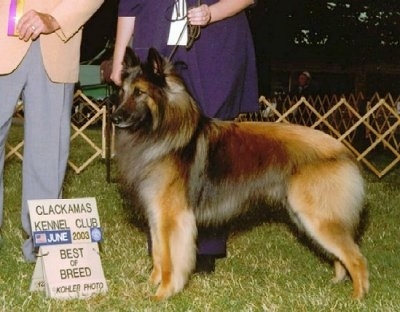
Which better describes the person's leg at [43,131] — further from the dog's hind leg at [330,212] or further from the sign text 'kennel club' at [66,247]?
the dog's hind leg at [330,212]

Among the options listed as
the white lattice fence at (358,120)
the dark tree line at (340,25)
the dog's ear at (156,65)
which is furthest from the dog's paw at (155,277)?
the dark tree line at (340,25)

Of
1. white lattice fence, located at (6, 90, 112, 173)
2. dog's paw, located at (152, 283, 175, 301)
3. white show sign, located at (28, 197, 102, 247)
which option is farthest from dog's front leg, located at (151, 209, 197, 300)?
white lattice fence, located at (6, 90, 112, 173)

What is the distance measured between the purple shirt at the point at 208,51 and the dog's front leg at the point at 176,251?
2.88ft

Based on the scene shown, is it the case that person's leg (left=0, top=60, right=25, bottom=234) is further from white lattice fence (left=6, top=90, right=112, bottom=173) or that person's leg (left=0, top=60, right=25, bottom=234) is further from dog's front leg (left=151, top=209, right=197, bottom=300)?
white lattice fence (left=6, top=90, right=112, bottom=173)

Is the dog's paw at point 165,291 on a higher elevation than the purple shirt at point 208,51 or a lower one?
lower

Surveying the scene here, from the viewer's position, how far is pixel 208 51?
464 cm

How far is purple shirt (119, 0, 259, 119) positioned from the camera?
461 cm

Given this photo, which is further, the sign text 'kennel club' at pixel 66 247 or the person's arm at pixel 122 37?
the person's arm at pixel 122 37

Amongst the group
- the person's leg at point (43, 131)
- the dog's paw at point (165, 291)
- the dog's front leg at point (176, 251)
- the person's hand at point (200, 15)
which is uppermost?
the person's hand at point (200, 15)

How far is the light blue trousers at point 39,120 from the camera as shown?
4426 millimetres

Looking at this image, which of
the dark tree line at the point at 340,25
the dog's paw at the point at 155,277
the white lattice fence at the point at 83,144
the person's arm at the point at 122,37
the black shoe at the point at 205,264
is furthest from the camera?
the dark tree line at the point at 340,25

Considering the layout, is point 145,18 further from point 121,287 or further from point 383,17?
point 383,17

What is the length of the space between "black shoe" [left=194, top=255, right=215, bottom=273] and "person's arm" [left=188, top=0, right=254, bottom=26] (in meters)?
1.56

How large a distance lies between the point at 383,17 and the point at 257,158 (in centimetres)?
1904
